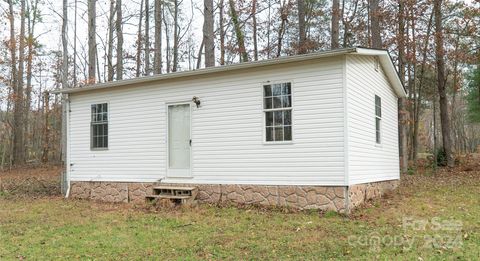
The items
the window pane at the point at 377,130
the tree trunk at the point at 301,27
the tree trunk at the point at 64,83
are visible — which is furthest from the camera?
the tree trunk at the point at 301,27

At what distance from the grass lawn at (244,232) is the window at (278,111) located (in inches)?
59.5

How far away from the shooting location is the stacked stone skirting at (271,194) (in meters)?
7.67

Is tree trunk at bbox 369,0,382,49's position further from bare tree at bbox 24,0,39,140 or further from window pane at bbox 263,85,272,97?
bare tree at bbox 24,0,39,140

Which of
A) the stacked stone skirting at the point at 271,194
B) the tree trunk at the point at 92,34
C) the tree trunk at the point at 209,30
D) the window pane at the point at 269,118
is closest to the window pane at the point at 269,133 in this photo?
the window pane at the point at 269,118

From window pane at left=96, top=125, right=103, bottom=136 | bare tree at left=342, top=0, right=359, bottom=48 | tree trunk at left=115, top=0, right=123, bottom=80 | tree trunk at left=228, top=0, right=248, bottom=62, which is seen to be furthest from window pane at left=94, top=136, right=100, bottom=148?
bare tree at left=342, top=0, right=359, bottom=48

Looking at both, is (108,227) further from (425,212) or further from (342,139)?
(425,212)

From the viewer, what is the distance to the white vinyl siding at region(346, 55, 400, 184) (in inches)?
310

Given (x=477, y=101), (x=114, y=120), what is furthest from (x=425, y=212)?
(x=477, y=101)

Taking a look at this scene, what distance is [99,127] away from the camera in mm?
10828

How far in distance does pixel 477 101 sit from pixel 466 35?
30.6ft

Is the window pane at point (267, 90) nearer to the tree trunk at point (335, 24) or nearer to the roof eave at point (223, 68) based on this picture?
the roof eave at point (223, 68)

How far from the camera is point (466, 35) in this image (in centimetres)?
1680

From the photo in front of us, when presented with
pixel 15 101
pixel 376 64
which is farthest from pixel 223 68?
pixel 15 101

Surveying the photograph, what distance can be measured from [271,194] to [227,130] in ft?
5.49
